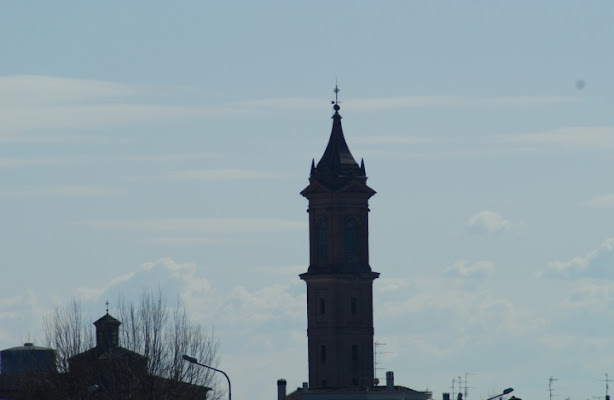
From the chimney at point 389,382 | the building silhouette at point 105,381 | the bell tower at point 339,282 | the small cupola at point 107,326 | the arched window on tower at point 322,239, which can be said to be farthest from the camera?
the small cupola at point 107,326

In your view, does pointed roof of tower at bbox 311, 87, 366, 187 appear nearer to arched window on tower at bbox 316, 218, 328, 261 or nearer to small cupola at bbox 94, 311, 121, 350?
arched window on tower at bbox 316, 218, 328, 261

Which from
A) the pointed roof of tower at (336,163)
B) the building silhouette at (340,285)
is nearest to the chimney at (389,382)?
the building silhouette at (340,285)

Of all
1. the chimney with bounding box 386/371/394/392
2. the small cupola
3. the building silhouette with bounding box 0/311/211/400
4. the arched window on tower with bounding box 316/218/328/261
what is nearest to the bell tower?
the arched window on tower with bounding box 316/218/328/261

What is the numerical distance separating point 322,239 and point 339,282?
139 inches

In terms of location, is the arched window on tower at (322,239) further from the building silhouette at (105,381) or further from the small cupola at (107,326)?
the building silhouette at (105,381)

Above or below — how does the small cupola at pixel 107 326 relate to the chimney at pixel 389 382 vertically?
above

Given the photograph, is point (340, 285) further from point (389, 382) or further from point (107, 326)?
point (107, 326)

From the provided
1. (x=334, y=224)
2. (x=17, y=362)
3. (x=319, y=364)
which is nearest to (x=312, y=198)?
(x=334, y=224)

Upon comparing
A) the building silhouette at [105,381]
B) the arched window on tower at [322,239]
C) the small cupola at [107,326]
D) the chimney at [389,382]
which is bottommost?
the building silhouette at [105,381]

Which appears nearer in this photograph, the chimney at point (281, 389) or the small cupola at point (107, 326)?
the chimney at point (281, 389)

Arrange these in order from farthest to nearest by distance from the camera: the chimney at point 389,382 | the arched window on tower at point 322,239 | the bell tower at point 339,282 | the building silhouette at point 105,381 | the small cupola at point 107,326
Result: 1. the small cupola at point 107,326
2. the arched window on tower at point 322,239
3. the bell tower at point 339,282
4. the chimney at point 389,382
5. the building silhouette at point 105,381

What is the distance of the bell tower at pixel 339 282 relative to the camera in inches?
6156

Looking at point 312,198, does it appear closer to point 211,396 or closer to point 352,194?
point 352,194

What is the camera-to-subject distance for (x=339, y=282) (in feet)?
513
